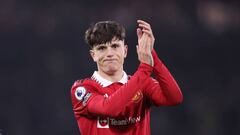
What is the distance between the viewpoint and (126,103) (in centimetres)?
252

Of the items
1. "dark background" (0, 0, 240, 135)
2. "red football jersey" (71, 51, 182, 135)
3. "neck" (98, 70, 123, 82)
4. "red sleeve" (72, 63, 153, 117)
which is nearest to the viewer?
"red sleeve" (72, 63, 153, 117)

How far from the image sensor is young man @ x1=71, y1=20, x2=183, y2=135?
8.54 ft

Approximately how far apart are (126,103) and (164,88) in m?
0.24

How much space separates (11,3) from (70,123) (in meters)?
1.40

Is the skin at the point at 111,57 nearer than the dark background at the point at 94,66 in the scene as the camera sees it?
Yes

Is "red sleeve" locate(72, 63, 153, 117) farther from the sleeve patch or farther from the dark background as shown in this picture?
the dark background

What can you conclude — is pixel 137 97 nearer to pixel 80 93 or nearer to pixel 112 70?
pixel 112 70

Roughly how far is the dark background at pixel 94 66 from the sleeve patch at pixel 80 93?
2.45 metres

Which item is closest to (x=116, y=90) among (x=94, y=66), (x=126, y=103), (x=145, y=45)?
(x=126, y=103)

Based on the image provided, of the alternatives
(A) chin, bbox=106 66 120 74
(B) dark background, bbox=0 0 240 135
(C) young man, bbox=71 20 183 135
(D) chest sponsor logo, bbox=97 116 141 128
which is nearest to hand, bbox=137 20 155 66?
(C) young man, bbox=71 20 183 135

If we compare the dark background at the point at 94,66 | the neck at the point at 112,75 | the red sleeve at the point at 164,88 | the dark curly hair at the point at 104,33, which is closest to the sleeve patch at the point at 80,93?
the neck at the point at 112,75

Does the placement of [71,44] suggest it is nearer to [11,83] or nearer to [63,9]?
[63,9]

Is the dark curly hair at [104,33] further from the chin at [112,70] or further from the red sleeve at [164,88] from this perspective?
the red sleeve at [164,88]

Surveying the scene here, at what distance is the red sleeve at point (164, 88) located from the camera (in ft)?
8.60
